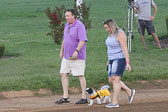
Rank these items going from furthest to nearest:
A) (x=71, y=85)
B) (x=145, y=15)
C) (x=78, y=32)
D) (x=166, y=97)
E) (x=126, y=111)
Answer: (x=145, y=15) < (x=71, y=85) < (x=166, y=97) < (x=78, y=32) < (x=126, y=111)

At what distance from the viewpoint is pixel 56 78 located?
11.4m

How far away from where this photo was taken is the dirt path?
9.24 m

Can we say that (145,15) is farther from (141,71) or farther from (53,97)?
(53,97)

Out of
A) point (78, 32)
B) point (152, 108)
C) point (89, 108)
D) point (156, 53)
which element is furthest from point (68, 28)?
point (156, 53)

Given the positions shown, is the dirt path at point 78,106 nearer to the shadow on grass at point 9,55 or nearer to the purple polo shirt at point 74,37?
the purple polo shirt at point 74,37

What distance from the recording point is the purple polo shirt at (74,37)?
31.6 feet

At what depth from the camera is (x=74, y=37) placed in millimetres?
9664

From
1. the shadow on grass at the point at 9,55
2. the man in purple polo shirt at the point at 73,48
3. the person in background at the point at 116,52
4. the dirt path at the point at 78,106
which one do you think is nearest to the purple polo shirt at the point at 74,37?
the man in purple polo shirt at the point at 73,48

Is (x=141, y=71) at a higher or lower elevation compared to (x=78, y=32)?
lower

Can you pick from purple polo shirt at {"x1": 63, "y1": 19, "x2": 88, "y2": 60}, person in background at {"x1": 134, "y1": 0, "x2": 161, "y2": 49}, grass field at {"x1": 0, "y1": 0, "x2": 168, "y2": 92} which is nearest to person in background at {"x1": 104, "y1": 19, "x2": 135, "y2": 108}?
purple polo shirt at {"x1": 63, "y1": 19, "x2": 88, "y2": 60}

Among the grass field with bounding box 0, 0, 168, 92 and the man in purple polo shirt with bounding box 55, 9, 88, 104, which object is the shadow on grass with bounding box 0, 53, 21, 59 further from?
the man in purple polo shirt with bounding box 55, 9, 88, 104

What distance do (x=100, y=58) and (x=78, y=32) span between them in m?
5.02

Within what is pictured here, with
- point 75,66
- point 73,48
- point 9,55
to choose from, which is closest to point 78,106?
point 75,66

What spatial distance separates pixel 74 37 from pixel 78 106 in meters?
1.32
